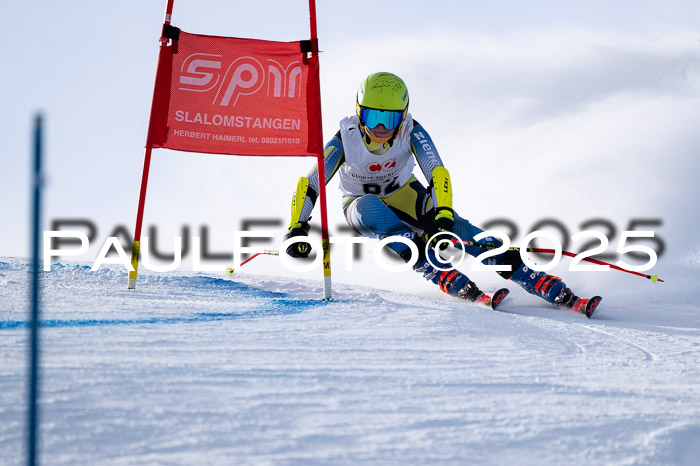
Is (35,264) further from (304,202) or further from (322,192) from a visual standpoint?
(304,202)

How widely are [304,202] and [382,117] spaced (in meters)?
0.78

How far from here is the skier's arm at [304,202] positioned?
4.84 metres

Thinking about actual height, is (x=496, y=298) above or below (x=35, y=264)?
below

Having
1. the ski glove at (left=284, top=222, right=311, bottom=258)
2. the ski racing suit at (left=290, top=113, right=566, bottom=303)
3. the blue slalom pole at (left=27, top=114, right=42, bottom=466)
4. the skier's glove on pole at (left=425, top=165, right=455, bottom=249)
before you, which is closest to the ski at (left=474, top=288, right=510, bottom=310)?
the ski racing suit at (left=290, top=113, right=566, bottom=303)

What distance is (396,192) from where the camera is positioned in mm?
5570

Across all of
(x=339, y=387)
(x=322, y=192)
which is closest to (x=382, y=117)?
(x=322, y=192)

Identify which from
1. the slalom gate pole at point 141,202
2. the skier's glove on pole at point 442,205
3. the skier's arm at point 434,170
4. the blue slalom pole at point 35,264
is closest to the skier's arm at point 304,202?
the skier's arm at point 434,170

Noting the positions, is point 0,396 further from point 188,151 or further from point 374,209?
point 374,209

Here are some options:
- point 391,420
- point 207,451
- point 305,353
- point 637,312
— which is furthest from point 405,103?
point 207,451

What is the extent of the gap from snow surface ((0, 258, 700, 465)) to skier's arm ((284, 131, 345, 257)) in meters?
0.83

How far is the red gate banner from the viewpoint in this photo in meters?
4.74

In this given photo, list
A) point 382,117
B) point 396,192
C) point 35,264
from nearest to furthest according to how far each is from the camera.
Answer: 1. point 35,264
2. point 382,117
3. point 396,192

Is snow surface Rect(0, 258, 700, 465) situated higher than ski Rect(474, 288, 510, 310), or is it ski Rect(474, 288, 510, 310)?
ski Rect(474, 288, 510, 310)

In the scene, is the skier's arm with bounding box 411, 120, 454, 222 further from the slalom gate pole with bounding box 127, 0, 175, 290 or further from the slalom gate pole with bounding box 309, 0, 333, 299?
the slalom gate pole with bounding box 127, 0, 175, 290
